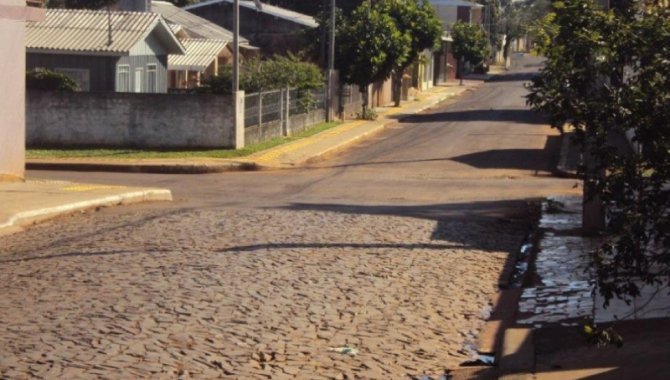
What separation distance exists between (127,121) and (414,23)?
21420 millimetres

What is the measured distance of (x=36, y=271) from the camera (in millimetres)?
11102

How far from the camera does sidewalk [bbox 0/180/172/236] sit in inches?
596

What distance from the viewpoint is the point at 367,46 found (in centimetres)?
4547

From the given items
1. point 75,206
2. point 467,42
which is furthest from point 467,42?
point 75,206

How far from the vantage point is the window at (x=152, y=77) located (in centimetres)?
3853

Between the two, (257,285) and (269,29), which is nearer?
(257,285)

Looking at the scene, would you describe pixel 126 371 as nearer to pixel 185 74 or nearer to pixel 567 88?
pixel 567 88

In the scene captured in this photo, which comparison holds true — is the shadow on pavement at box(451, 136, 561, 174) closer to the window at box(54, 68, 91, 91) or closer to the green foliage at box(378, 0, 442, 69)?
the window at box(54, 68, 91, 91)

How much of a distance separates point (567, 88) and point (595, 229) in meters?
8.57

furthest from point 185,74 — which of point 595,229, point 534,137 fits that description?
point 595,229

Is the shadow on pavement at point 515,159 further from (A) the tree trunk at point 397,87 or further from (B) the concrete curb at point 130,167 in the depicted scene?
(A) the tree trunk at point 397,87

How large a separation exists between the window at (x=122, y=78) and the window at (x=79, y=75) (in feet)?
2.99

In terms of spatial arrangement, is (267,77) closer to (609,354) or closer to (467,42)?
(609,354)

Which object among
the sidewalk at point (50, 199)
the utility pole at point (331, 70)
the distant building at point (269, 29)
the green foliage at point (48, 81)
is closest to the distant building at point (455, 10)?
the distant building at point (269, 29)
